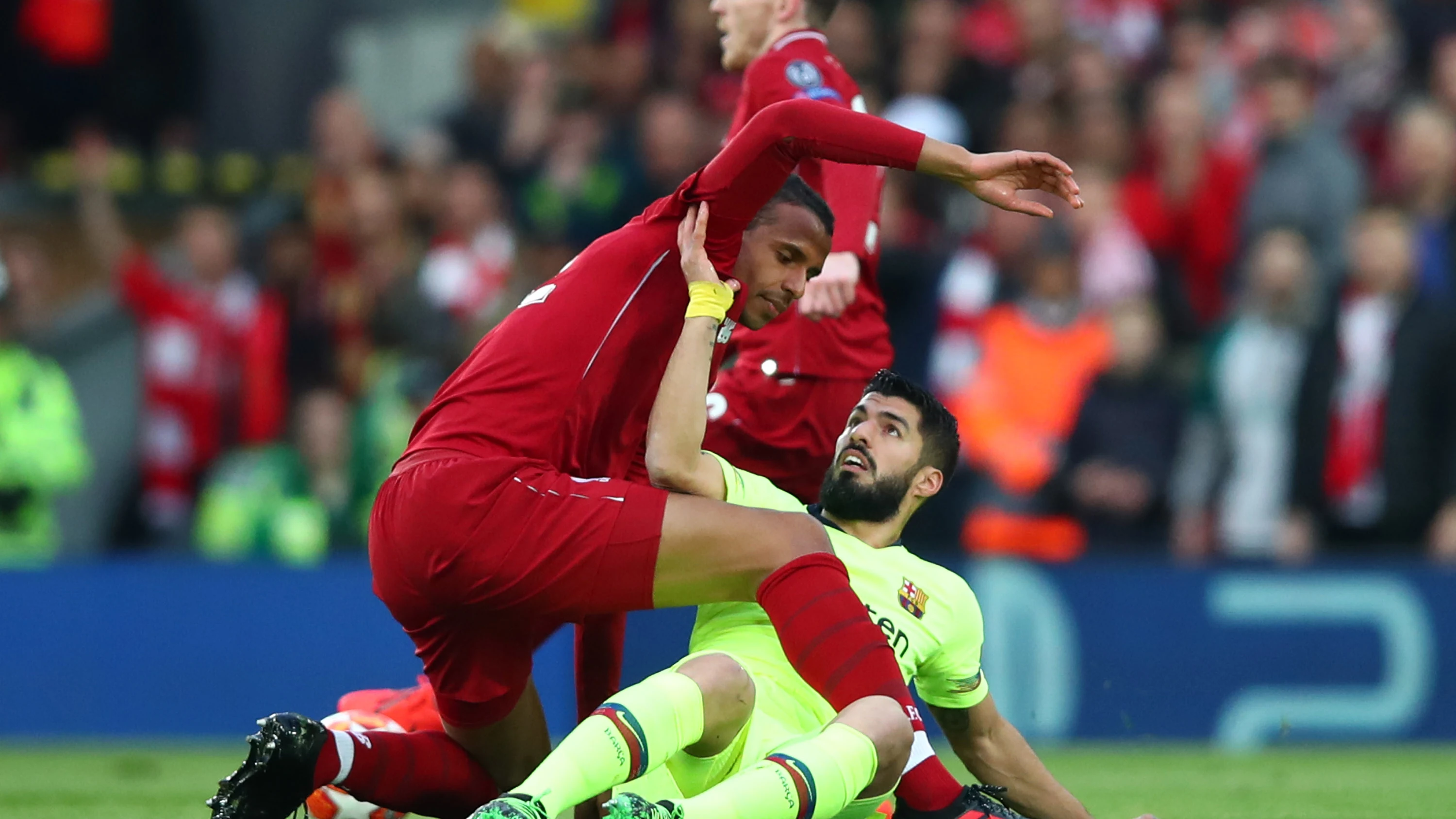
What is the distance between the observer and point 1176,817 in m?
6.18

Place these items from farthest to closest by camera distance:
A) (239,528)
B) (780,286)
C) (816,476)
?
(239,528), (816,476), (780,286)

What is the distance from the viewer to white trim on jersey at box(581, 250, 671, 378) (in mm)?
4668

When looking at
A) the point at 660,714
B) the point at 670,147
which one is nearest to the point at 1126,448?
the point at 670,147

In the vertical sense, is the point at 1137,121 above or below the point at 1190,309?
above

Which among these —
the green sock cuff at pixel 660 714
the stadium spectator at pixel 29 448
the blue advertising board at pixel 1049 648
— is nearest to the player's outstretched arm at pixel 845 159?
the green sock cuff at pixel 660 714

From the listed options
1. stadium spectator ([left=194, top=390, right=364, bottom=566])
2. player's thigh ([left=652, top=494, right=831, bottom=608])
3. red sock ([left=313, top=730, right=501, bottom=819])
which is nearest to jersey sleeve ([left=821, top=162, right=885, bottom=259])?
player's thigh ([left=652, top=494, right=831, bottom=608])

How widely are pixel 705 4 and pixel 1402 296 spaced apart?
4.55 meters

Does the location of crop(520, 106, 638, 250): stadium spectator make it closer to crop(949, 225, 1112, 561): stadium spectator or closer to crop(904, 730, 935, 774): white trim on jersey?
crop(949, 225, 1112, 561): stadium spectator

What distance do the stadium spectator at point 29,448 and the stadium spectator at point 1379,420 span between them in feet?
20.2

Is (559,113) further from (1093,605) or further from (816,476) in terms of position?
(816,476)

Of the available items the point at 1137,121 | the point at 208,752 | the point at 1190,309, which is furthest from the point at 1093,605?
the point at 208,752

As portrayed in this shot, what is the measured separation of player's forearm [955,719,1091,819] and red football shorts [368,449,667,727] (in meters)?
1.23

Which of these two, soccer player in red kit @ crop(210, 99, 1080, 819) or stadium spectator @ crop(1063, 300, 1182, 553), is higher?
stadium spectator @ crop(1063, 300, 1182, 553)

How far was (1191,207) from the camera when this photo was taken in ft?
33.4
